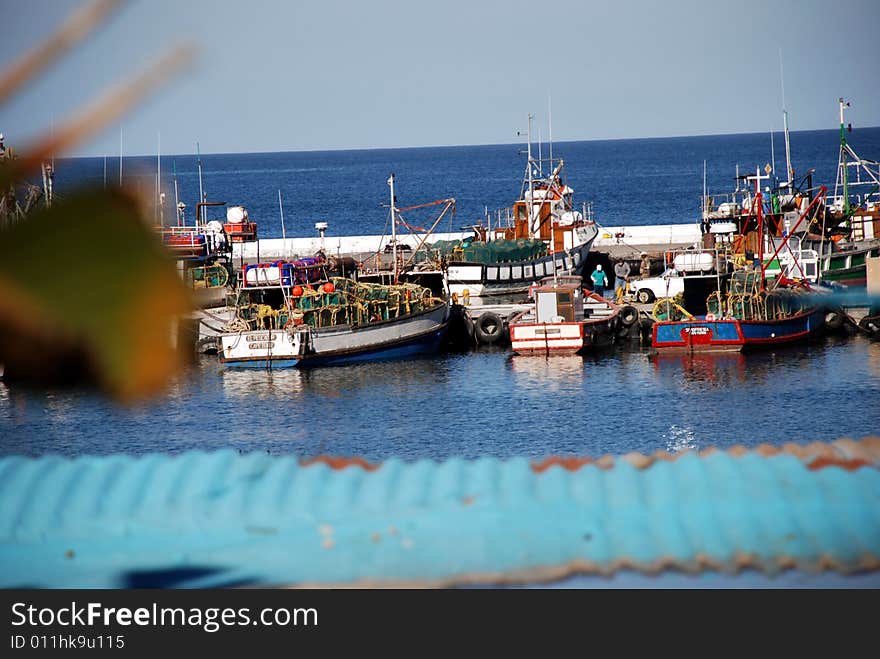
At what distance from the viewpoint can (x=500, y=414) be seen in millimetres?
44688

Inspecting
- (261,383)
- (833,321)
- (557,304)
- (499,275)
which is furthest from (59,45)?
(499,275)

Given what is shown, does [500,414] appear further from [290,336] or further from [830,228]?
[830,228]

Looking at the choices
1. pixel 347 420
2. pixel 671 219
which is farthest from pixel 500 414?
pixel 671 219

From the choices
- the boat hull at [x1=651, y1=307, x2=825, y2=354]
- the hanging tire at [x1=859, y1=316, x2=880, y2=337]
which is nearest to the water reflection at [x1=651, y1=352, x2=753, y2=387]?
the boat hull at [x1=651, y1=307, x2=825, y2=354]

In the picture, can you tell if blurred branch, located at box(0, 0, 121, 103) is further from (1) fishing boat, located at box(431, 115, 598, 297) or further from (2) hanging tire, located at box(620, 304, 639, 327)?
(1) fishing boat, located at box(431, 115, 598, 297)

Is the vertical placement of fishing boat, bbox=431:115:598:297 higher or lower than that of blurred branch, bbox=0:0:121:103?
higher

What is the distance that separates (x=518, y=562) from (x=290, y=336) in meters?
47.5

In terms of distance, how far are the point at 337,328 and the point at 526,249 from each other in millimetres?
17486

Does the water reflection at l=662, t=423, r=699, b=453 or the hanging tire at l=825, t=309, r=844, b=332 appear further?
the hanging tire at l=825, t=309, r=844, b=332

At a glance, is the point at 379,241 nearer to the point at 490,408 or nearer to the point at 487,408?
the point at 487,408

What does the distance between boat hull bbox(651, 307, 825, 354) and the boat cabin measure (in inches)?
182

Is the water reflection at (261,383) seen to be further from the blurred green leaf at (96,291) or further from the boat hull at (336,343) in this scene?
the blurred green leaf at (96,291)

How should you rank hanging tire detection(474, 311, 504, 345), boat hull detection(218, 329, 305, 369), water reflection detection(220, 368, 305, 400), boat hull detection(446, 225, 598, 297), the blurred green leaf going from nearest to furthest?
the blurred green leaf → water reflection detection(220, 368, 305, 400) → boat hull detection(218, 329, 305, 369) → hanging tire detection(474, 311, 504, 345) → boat hull detection(446, 225, 598, 297)

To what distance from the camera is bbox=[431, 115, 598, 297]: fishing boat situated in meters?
67.0
